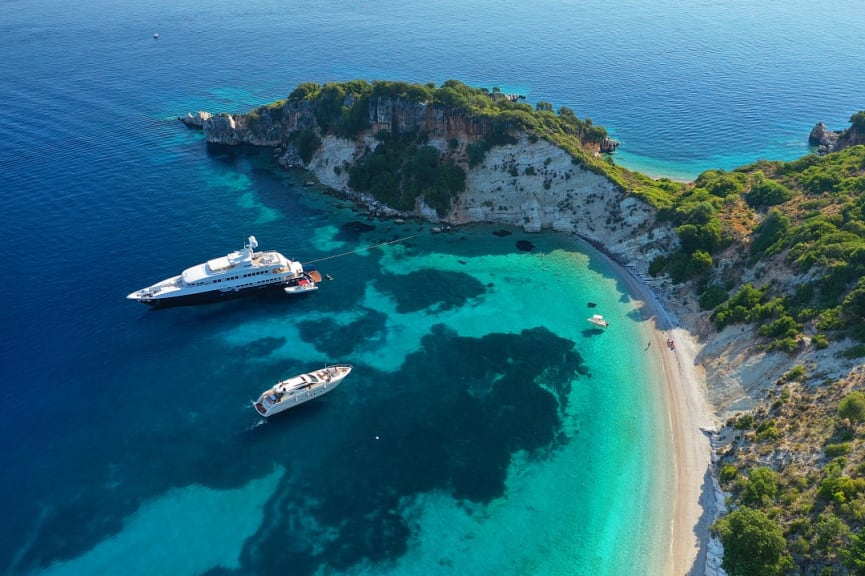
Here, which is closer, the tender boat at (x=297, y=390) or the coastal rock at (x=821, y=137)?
the tender boat at (x=297, y=390)

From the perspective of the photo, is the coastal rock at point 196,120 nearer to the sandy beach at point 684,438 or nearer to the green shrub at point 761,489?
the sandy beach at point 684,438

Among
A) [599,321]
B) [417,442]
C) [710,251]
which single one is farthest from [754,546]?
[710,251]

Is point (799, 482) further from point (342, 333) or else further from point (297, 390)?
point (342, 333)

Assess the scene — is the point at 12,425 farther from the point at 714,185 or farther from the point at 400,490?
the point at 714,185

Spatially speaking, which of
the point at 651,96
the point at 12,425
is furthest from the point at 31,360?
the point at 651,96

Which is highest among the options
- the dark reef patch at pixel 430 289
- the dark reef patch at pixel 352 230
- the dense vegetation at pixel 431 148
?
the dense vegetation at pixel 431 148

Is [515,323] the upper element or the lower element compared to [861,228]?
lower

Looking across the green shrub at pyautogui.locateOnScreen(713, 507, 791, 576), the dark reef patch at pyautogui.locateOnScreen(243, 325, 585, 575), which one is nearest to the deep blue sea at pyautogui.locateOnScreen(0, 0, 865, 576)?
the dark reef patch at pyautogui.locateOnScreen(243, 325, 585, 575)

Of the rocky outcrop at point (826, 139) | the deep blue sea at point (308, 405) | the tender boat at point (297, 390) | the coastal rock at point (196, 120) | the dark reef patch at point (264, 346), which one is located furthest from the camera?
the coastal rock at point (196, 120)

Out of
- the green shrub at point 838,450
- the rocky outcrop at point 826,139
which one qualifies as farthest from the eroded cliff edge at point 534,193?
the rocky outcrop at point 826,139
